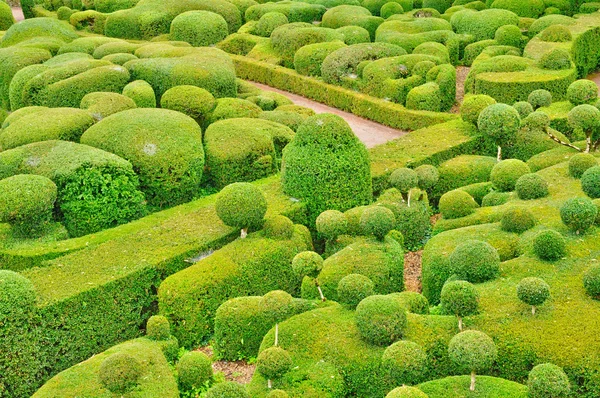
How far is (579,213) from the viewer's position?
48.5ft

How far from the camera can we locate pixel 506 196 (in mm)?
17906

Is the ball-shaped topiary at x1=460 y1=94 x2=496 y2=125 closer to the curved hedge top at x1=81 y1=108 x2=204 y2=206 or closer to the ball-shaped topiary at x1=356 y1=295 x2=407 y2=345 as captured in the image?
the curved hedge top at x1=81 y1=108 x2=204 y2=206

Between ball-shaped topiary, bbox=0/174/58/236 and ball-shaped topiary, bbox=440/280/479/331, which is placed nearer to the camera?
ball-shaped topiary, bbox=440/280/479/331

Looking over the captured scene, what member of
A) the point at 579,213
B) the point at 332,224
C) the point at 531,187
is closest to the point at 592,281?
the point at 579,213

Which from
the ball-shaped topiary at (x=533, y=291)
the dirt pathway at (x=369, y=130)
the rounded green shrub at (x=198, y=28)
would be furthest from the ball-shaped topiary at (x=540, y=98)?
the rounded green shrub at (x=198, y=28)

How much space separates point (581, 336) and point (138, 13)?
28171 mm

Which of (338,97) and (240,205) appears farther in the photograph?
(338,97)

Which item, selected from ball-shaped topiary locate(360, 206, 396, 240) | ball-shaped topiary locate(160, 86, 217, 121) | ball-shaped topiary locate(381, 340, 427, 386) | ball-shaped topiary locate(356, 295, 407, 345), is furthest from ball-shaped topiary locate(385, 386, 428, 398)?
ball-shaped topiary locate(160, 86, 217, 121)

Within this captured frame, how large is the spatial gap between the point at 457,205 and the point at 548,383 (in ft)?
25.3

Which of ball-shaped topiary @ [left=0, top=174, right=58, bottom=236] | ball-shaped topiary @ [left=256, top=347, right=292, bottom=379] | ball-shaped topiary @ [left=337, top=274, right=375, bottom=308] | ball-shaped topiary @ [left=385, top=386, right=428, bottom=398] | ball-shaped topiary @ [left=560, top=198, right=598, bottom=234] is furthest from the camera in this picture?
ball-shaped topiary @ [left=0, top=174, right=58, bottom=236]

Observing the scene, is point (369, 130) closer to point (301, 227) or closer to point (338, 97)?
point (338, 97)

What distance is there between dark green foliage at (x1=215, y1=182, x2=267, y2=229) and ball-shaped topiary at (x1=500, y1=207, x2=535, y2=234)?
17.4 ft

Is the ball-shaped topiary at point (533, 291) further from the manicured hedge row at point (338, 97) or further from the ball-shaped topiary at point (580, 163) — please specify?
the manicured hedge row at point (338, 97)

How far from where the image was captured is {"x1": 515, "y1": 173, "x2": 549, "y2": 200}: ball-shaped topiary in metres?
17.3
